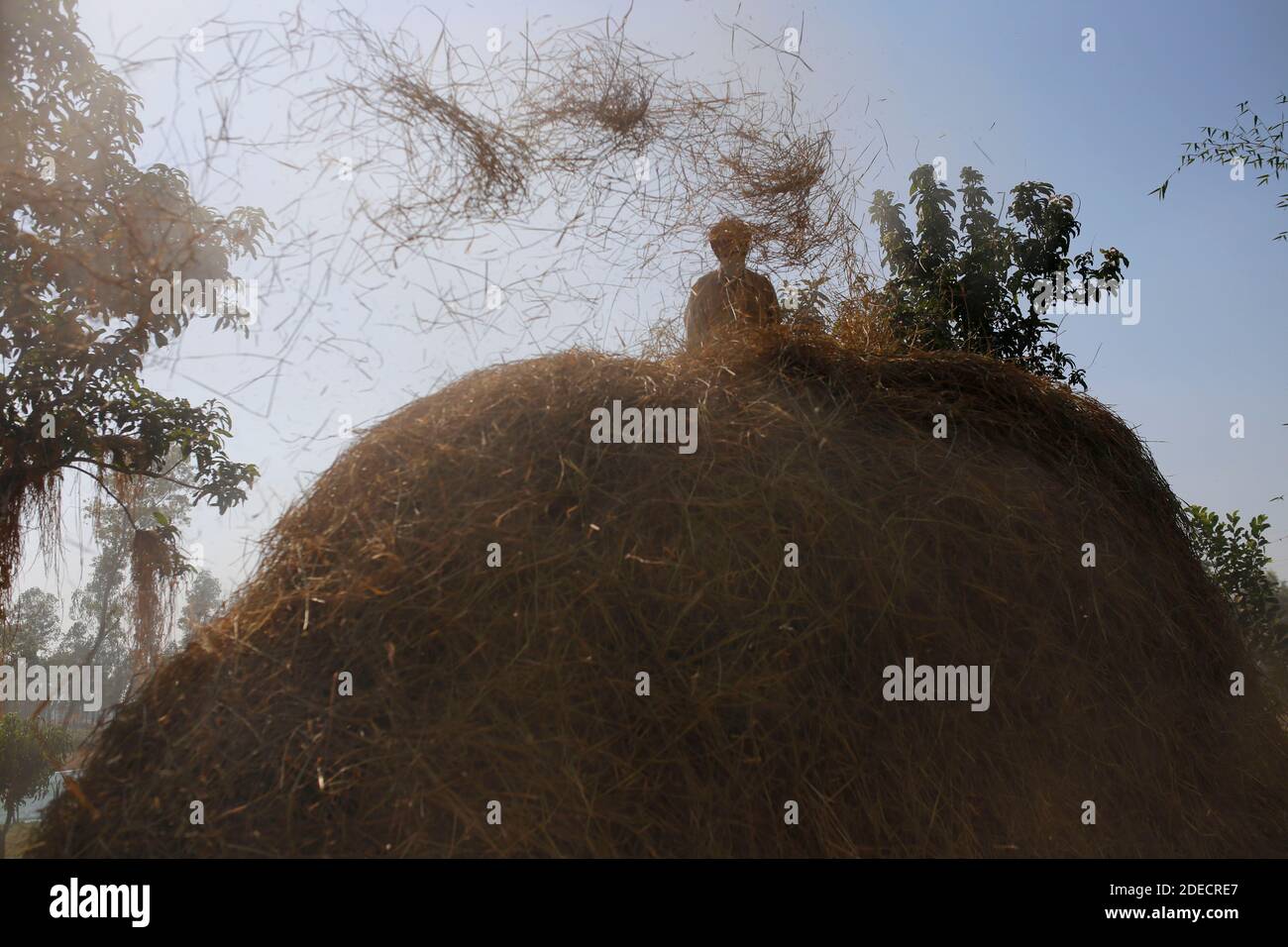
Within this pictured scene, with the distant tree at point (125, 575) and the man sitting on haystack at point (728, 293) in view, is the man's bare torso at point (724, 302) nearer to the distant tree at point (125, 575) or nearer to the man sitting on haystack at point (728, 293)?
the man sitting on haystack at point (728, 293)

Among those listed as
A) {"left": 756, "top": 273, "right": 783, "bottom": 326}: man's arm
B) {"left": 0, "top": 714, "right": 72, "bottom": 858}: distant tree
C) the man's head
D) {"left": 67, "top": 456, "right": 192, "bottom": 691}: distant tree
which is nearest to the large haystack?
{"left": 756, "top": 273, "right": 783, "bottom": 326}: man's arm

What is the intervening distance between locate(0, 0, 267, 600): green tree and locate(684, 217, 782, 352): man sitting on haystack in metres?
4.01

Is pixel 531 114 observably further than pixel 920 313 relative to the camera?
No

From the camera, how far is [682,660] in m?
3.64

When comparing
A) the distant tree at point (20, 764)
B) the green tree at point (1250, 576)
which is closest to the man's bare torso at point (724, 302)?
the green tree at point (1250, 576)

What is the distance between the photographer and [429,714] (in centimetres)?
350

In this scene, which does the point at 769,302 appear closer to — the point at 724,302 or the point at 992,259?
the point at 724,302

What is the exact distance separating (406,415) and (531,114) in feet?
5.95

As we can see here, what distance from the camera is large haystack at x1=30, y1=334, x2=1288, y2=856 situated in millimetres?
3457

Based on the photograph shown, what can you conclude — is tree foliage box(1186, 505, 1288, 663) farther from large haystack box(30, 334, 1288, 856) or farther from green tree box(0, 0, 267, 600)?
green tree box(0, 0, 267, 600)

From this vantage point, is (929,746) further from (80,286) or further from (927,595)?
(80,286)

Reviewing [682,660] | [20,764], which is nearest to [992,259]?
[682,660]

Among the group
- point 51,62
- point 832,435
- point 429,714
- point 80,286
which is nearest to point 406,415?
point 429,714

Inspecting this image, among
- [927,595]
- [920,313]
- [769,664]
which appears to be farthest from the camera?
[920,313]
